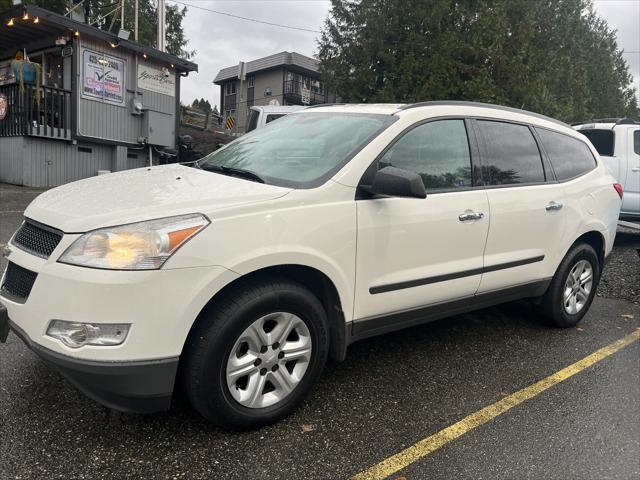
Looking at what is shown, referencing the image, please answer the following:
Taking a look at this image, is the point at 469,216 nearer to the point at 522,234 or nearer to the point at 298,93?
the point at 522,234

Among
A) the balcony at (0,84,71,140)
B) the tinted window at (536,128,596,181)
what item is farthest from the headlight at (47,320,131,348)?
the balcony at (0,84,71,140)

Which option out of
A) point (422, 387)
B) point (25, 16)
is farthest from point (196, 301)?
point (25, 16)

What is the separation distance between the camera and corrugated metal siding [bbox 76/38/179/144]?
13.1 m

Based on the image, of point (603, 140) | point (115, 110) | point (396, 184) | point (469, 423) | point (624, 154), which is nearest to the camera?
point (396, 184)

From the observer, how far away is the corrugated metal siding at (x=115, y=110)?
13.1 m

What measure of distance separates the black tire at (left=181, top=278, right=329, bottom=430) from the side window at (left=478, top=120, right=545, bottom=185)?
68.5 inches

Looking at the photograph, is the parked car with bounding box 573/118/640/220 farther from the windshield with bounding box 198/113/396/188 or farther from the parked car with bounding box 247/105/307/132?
the windshield with bounding box 198/113/396/188

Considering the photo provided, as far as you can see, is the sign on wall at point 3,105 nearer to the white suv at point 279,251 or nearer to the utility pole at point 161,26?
the utility pole at point 161,26

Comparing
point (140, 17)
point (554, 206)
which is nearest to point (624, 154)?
point (554, 206)

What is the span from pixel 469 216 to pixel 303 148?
1.14 meters

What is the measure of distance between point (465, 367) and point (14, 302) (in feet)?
8.95

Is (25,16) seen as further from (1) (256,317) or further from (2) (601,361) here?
(2) (601,361)

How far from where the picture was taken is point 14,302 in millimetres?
2477

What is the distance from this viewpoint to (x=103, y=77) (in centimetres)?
1345
